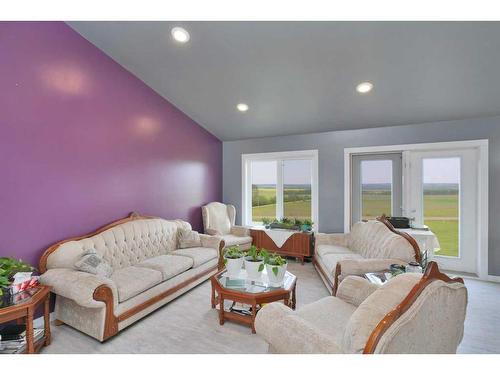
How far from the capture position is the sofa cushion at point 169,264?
2.88 m

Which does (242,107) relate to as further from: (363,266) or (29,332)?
(29,332)

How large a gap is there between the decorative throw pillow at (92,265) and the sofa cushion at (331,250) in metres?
2.74

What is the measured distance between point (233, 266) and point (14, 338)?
6.18 feet

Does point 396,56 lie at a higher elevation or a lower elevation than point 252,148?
higher

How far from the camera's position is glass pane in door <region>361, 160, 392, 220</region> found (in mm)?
4238

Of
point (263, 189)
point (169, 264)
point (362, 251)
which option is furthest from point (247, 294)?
point (263, 189)

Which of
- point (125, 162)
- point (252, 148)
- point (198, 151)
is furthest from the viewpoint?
point (252, 148)

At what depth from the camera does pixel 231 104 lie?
13.2 feet

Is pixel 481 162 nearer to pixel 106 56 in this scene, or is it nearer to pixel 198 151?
pixel 198 151

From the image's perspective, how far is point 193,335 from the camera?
2283mm

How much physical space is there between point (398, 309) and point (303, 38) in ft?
8.50

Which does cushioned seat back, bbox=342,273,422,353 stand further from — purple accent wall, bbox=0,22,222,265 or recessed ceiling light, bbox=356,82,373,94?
purple accent wall, bbox=0,22,222,265

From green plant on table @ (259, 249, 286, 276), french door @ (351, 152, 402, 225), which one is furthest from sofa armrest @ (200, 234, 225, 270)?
french door @ (351, 152, 402, 225)
